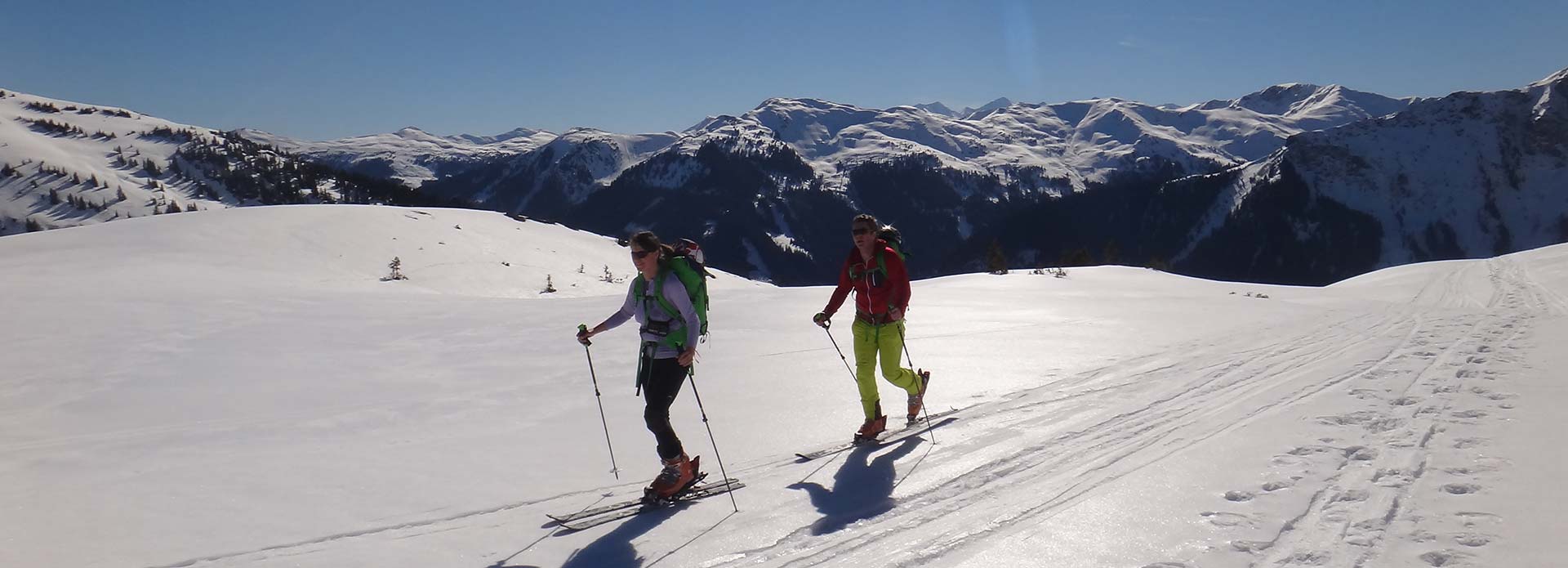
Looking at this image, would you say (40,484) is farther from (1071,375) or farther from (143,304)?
(1071,375)

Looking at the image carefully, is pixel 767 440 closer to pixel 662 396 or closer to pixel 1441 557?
pixel 662 396

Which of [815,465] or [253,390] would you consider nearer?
[815,465]

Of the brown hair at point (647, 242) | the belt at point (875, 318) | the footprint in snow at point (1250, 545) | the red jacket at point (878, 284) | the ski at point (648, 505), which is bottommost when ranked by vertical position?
the footprint in snow at point (1250, 545)

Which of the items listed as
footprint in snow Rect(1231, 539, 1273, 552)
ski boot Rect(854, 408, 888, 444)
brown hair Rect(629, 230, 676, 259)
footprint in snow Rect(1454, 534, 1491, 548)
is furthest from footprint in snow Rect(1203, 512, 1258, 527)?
brown hair Rect(629, 230, 676, 259)

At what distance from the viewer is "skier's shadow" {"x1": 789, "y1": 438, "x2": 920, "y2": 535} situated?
19.6 feet

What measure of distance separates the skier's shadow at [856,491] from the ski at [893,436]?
19 centimetres

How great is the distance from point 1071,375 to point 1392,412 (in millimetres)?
3583

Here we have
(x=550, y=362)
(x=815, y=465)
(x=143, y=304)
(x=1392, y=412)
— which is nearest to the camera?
(x=815, y=465)

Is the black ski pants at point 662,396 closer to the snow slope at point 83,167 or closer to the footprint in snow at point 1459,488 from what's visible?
the footprint in snow at point 1459,488

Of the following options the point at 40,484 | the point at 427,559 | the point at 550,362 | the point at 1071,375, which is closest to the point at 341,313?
the point at 550,362

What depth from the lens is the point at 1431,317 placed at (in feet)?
53.9

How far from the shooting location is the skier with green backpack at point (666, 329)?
6.34 metres

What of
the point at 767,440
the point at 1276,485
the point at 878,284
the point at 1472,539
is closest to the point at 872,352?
the point at 878,284

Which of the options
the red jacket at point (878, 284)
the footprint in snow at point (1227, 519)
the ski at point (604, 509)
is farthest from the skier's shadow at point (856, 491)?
the footprint in snow at point (1227, 519)
